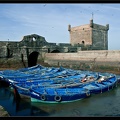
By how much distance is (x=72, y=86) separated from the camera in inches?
494

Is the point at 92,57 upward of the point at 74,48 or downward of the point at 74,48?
downward

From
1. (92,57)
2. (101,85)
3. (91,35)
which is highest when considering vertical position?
(91,35)

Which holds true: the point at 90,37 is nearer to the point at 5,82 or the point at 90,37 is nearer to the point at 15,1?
the point at 5,82

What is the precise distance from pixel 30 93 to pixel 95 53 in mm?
14259

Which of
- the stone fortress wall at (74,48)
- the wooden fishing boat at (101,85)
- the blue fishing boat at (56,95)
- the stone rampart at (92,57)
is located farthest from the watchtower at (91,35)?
the blue fishing boat at (56,95)

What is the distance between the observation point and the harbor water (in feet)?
29.3

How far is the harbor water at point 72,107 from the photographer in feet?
29.3

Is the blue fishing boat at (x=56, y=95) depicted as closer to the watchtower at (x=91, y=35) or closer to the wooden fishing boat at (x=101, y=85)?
the wooden fishing boat at (x=101, y=85)

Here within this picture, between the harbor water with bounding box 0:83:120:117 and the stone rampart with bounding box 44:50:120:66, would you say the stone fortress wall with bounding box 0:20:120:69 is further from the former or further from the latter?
the harbor water with bounding box 0:83:120:117

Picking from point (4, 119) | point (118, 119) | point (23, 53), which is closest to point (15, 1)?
point (4, 119)

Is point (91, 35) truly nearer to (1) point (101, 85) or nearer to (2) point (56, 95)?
(1) point (101, 85)

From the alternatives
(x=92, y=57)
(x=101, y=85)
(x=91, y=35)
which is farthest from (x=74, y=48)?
(x=101, y=85)

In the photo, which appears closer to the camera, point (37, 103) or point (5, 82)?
point (37, 103)

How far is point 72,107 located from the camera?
10.0 meters
